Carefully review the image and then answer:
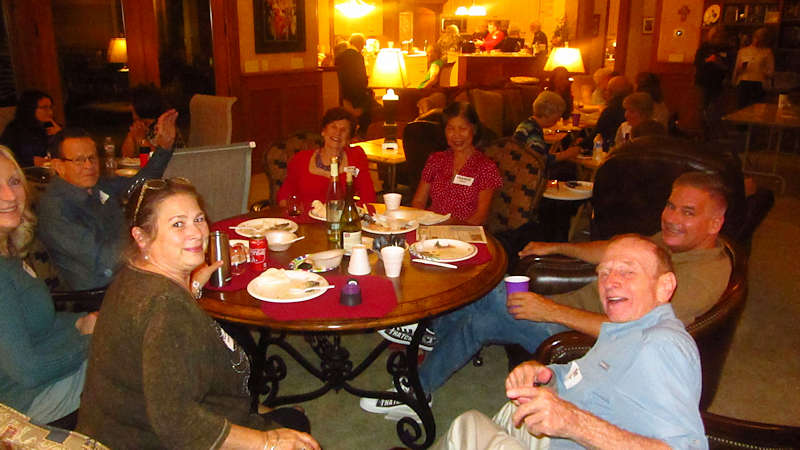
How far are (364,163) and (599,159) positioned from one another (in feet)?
7.26

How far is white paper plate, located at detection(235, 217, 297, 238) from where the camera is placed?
8.36 feet

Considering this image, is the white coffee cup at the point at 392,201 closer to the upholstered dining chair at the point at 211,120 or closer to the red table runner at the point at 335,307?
the red table runner at the point at 335,307

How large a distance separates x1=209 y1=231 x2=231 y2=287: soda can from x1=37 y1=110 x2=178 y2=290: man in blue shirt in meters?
0.44

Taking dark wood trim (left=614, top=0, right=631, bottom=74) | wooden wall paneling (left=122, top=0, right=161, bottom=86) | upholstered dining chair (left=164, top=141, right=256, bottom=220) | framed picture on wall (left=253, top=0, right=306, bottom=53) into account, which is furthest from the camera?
dark wood trim (left=614, top=0, right=631, bottom=74)

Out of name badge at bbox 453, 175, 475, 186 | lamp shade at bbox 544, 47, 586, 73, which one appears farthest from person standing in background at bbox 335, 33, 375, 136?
name badge at bbox 453, 175, 475, 186

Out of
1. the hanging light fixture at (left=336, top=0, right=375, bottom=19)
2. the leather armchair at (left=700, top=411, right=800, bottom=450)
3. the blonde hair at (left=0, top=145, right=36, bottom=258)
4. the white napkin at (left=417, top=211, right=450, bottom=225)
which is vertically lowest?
the leather armchair at (left=700, top=411, right=800, bottom=450)

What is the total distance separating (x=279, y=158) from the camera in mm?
3613

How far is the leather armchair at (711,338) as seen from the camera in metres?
1.85

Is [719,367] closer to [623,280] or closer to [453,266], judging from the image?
[623,280]

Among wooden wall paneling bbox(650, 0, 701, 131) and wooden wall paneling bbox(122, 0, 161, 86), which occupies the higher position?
wooden wall paneling bbox(122, 0, 161, 86)

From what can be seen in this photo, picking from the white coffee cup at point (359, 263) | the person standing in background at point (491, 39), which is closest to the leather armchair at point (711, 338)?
the white coffee cup at point (359, 263)

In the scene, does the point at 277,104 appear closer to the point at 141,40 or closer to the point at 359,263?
the point at 141,40

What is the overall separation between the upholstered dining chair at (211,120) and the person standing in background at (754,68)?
755 centimetres

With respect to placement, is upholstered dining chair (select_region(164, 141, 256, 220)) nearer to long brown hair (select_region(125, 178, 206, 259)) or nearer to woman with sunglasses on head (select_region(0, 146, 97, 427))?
woman with sunglasses on head (select_region(0, 146, 97, 427))
